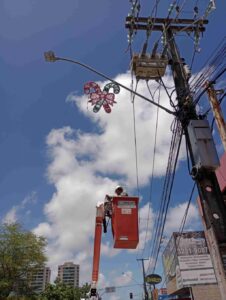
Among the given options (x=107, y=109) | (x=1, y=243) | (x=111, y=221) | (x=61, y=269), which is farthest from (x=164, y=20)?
(x=61, y=269)

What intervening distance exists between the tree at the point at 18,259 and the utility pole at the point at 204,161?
1144 inches

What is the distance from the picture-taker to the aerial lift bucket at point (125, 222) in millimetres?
6219

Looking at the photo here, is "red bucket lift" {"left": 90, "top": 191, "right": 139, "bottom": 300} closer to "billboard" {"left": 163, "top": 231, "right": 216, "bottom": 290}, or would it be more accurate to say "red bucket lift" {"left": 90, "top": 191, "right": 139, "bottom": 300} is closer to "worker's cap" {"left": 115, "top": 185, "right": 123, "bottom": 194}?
"worker's cap" {"left": 115, "top": 185, "right": 123, "bottom": 194}

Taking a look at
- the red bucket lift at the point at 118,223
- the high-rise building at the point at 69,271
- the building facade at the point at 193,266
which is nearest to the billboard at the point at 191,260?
the building facade at the point at 193,266

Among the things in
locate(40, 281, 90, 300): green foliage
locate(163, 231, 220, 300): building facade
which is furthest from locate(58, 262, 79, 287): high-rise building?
locate(163, 231, 220, 300): building facade

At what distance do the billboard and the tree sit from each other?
15.8 m

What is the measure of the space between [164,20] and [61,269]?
18888 centimetres

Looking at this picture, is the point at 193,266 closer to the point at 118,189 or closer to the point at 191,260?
the point at 191,260

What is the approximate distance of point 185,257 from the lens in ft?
85.7

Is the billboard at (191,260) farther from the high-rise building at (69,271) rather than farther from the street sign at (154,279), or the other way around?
the high-rise building at (69,271)

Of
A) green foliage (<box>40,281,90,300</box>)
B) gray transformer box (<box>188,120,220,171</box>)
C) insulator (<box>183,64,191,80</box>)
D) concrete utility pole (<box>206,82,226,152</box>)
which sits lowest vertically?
gray transformer box (<box>188,120,220,171</box>)

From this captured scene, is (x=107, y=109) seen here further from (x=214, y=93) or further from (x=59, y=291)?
(x=59, y=291)

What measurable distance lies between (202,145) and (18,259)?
31289 mm

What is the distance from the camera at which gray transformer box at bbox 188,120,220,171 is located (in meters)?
6.50
